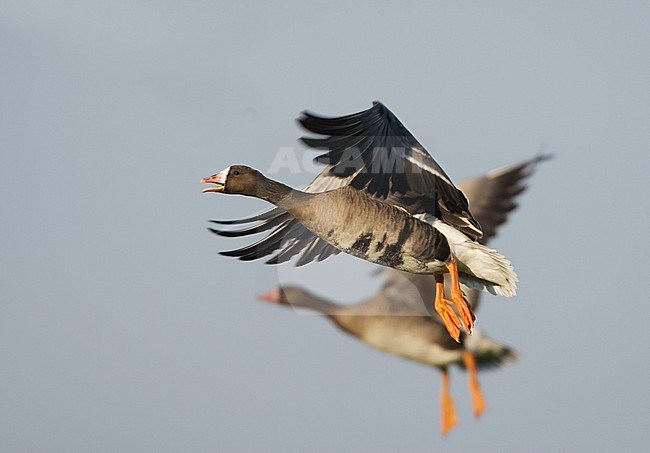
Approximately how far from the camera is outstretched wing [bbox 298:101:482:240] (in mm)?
6059

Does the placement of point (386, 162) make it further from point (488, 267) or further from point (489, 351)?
point (489, 351)

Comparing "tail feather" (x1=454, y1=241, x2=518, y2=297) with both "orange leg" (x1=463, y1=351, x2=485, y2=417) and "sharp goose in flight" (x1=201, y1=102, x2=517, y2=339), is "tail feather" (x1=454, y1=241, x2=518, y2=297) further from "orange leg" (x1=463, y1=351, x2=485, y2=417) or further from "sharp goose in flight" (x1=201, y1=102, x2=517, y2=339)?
"orange leg" (x1=463, y1=351, x2=485, y2=417)

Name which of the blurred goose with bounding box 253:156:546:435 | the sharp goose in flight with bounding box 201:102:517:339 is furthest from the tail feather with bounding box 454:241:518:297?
the blurred goose with bounding box 253:156:546:435

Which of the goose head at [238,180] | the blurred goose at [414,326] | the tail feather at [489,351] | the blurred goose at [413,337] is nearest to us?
the goose head at [238,180]

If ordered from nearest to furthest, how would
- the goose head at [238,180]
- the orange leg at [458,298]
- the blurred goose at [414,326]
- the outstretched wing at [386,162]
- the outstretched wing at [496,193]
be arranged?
the outstretched wing at [386,162] < the goose head at [238,180] < the orange leg at [458,298] < the outstretched wing at [496,193] < the blurred goose at [414,326]

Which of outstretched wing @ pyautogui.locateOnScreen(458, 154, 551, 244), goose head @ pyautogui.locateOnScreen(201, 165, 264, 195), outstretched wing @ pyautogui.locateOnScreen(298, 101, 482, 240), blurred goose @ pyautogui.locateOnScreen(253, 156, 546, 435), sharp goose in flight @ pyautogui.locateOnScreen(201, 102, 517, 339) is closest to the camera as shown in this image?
outstretched wing @ pyautogui.locateOnScreen(298, 101, 482, 240)

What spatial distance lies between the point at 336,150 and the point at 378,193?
1.80ft

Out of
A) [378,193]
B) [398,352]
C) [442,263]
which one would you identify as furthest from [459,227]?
[398,352]

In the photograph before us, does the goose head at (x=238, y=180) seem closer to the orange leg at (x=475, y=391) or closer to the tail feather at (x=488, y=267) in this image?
the tail feather at (x=488, y=267)

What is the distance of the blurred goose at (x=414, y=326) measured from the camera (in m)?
14.3

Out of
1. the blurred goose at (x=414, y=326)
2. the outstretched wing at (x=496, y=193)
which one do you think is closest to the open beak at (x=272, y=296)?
the blurred goose at (x=414, y=326)

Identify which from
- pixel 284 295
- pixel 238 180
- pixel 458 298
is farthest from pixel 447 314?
pixel 284 295

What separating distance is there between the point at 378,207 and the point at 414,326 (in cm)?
910

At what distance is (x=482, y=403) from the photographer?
55.6 ft
